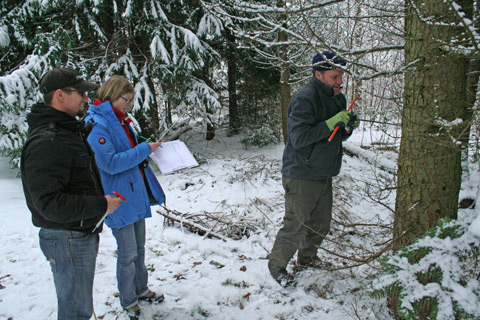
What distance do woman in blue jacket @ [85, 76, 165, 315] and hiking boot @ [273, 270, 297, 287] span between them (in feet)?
4.45

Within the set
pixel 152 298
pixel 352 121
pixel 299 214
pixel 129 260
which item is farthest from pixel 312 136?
pixel 152 298

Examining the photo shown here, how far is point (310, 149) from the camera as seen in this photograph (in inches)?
108

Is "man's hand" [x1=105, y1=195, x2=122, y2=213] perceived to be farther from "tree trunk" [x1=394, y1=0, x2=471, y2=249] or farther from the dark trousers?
"tree trunk" [x1=394, y1=0, x2=471, y2=249]

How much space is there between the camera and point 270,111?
10656 millimetres

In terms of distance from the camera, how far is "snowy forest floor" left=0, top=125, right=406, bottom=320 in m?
2.64

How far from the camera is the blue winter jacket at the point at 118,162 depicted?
2277mm

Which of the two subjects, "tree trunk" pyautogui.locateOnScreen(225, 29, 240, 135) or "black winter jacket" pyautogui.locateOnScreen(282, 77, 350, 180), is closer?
"black winter jacket" pyautogui.locateOnScreen(282, 77, 350, 180)

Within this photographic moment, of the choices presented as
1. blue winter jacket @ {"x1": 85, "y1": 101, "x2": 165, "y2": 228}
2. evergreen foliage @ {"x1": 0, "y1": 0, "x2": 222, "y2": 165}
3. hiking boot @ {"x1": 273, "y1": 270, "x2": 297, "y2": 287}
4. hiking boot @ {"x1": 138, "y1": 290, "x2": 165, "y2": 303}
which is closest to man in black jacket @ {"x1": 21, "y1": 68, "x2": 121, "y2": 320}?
blue winter jacket @ {"x1": 85, "y1": 101, "x2": 165, "y2": 228}

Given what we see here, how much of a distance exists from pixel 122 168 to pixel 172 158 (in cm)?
81

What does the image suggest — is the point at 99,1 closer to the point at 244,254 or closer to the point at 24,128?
the point at 24,128

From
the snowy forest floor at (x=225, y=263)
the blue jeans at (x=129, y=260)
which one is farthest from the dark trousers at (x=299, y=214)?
the blue jeans at (x=129, y=260)

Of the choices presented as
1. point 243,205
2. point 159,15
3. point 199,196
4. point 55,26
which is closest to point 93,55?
point 55,26

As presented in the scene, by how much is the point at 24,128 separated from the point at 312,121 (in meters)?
6.64

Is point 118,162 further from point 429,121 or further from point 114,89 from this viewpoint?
point 429,121
